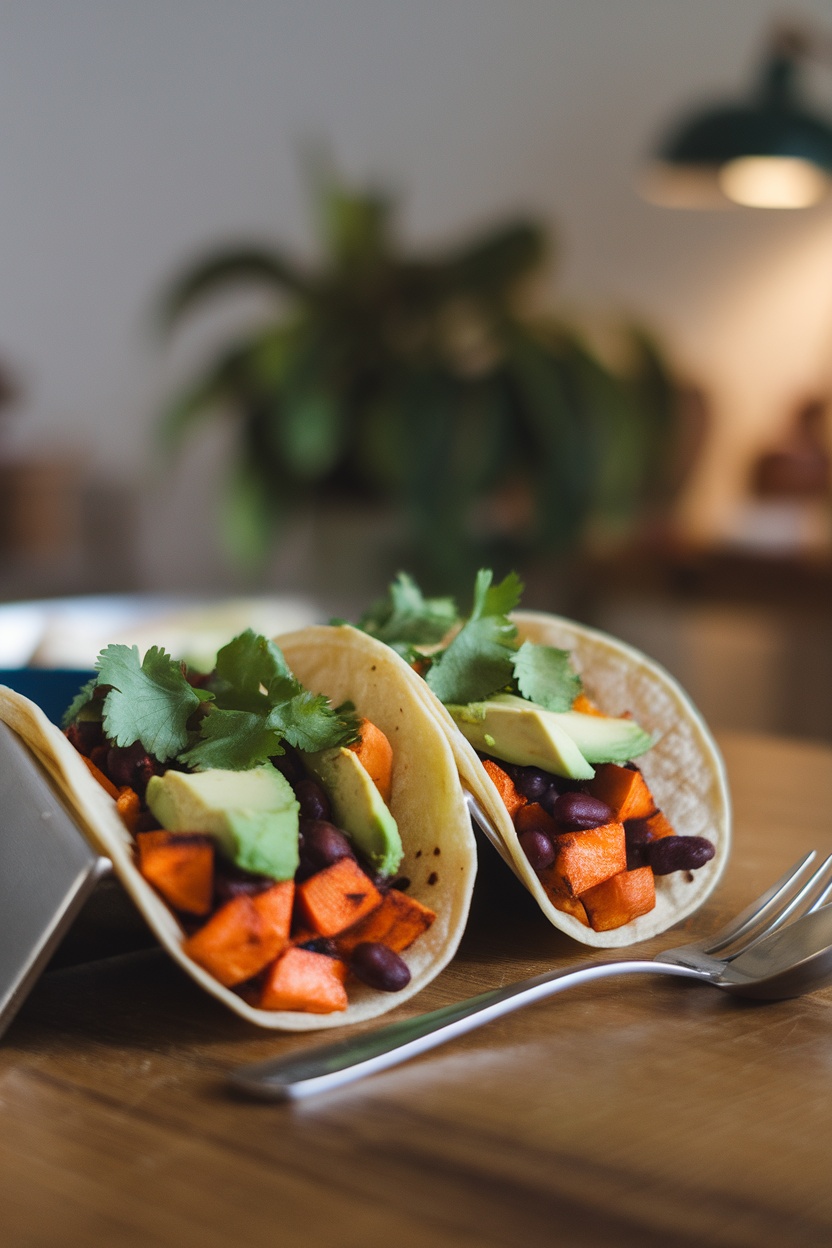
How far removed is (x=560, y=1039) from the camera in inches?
32.8

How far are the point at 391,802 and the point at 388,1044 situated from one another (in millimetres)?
278

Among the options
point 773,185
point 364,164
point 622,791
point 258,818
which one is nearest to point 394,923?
point 258,818

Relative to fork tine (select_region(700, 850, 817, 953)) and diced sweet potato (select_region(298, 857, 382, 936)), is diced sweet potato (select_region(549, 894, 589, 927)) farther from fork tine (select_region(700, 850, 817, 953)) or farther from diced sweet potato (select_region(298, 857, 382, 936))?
diced sweet potato (select_region(298, 857, 382, 936))

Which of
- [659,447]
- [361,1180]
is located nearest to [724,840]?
[361,1180]

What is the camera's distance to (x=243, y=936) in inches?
31.5

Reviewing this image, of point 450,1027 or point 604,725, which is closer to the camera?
point 450,1027

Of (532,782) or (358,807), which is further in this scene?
(532,782)

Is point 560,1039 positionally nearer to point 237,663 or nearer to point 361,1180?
point 361,1180

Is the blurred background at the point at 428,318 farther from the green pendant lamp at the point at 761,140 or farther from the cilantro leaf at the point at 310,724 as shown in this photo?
the cilantro leaf at the point at 310,724

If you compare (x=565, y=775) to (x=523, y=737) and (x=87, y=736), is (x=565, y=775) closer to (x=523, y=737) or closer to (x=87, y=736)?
(x=523, y=737)

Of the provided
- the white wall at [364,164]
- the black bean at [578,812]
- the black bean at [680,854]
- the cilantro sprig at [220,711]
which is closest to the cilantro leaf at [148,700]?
the cilantro sprig at [220,711]

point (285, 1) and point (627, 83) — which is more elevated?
point (285, 1)

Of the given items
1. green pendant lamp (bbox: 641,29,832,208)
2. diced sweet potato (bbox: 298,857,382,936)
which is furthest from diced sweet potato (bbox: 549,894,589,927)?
green pendant lamp (bbox: 641,29,832,208)

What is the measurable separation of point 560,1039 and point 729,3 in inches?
228
